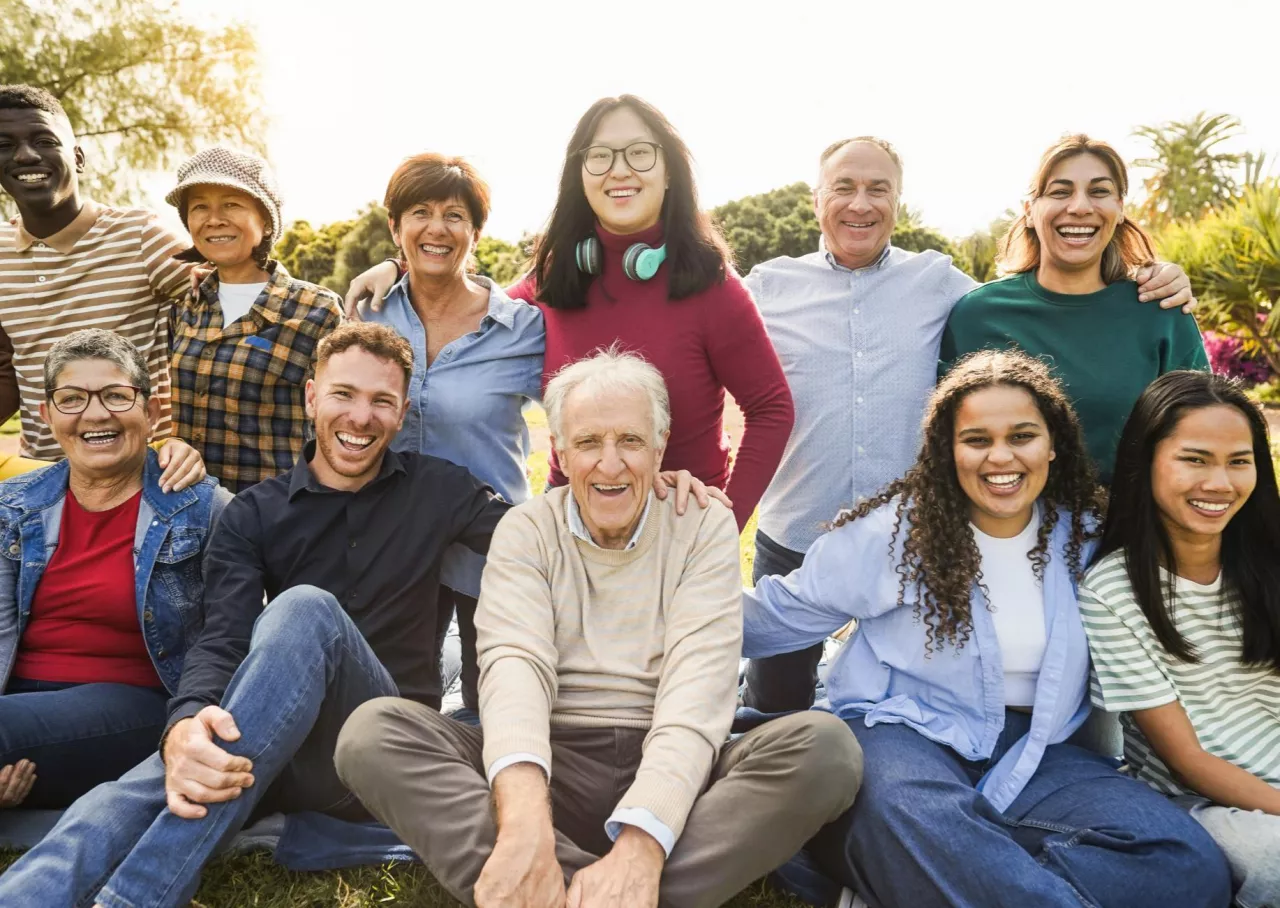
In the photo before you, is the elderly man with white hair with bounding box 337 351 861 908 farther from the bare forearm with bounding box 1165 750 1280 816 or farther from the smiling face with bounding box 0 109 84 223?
the smiling face with bounding box 0 109 84 223

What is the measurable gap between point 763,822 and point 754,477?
4.49 ft

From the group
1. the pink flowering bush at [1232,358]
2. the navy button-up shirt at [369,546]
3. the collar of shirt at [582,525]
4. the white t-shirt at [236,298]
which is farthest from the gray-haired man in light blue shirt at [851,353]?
the pink flowering bush at [1232,358]

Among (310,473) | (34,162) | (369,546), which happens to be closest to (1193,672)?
(369,546)

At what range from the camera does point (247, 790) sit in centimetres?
267

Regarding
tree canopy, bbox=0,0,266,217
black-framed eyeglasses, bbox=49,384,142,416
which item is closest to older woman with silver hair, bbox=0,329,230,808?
black-framed eyeglasses, bbox=49,384,142,416

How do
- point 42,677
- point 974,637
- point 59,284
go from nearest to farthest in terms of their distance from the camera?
point 974,637 < point 42,677 < point 59,284

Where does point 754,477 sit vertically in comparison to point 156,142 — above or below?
below

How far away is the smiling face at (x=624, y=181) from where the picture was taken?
3.63 meters

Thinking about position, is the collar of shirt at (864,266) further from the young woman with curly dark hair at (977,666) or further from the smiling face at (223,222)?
the smiling face at (223,222)

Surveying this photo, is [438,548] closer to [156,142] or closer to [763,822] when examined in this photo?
[763,822]

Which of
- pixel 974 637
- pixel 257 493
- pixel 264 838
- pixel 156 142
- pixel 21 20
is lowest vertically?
pixel 264 838

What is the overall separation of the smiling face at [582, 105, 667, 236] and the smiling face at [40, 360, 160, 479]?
5.97ft

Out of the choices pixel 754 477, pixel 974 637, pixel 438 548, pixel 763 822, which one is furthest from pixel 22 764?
pixel 974 637

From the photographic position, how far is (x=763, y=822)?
2.59 m
